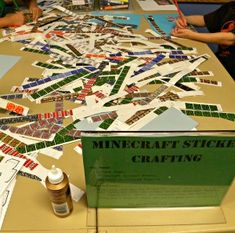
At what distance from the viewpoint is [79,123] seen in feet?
2.66

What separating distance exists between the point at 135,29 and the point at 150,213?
1.02 m

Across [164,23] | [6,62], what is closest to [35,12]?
[6,62]

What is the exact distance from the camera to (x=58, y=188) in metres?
0.51

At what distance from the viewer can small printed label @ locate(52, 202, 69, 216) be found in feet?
1.78

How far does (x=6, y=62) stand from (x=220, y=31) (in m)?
1.06

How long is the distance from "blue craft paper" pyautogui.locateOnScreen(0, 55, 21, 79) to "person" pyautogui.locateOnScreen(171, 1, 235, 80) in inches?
28.6

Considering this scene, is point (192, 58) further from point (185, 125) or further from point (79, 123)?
point (79, 123)

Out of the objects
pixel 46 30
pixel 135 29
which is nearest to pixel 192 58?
pixel 135 29

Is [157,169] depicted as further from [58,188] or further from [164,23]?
[164,23]

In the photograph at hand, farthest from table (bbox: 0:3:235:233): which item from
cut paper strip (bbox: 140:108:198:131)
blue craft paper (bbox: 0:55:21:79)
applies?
blue craft paper (bbox: 0:55:21:79)

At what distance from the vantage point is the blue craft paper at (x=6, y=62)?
1048 mm

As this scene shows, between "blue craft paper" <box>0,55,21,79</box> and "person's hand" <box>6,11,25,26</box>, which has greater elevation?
"person's hand" <box>6,11,25,26</box>

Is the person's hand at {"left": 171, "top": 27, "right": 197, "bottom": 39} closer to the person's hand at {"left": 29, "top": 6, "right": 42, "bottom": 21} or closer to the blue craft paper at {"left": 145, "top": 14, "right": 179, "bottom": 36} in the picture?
the blue craft paper at {"left": 145, "top": 14, "right": 179, "bottom": 36}

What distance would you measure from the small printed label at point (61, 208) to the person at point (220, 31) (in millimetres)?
1015
